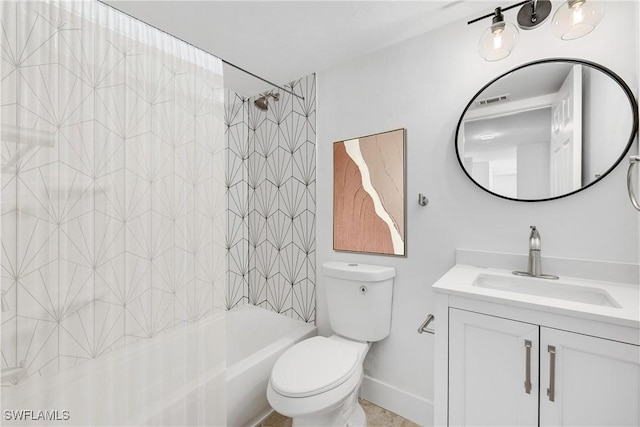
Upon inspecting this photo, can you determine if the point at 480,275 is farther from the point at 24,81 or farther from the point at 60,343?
the point at 24,81

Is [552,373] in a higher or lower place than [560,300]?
lower

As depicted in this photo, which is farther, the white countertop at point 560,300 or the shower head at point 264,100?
the shower head at point 264,100

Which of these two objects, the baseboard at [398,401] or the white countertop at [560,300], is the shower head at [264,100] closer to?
the white countertop at [560,300]

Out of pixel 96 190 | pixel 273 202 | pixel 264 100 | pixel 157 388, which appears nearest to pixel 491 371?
pixel 157 388

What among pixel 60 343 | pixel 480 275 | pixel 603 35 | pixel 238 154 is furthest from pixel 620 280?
pixel 238 154

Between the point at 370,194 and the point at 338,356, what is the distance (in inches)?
37.5

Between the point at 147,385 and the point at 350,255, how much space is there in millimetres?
1249

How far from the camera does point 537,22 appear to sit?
1.24 metres

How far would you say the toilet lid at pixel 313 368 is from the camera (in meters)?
1.27

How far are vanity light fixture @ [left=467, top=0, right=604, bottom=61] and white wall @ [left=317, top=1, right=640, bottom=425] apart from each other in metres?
0.10

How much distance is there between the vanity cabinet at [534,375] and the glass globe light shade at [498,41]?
1115 mm

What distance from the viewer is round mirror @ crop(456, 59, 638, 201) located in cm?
118

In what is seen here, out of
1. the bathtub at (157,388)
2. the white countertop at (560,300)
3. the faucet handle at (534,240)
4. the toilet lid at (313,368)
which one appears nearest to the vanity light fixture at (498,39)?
the faucet handle at (534,240)

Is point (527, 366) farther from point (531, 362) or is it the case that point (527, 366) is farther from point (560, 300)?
point (560, 300)
